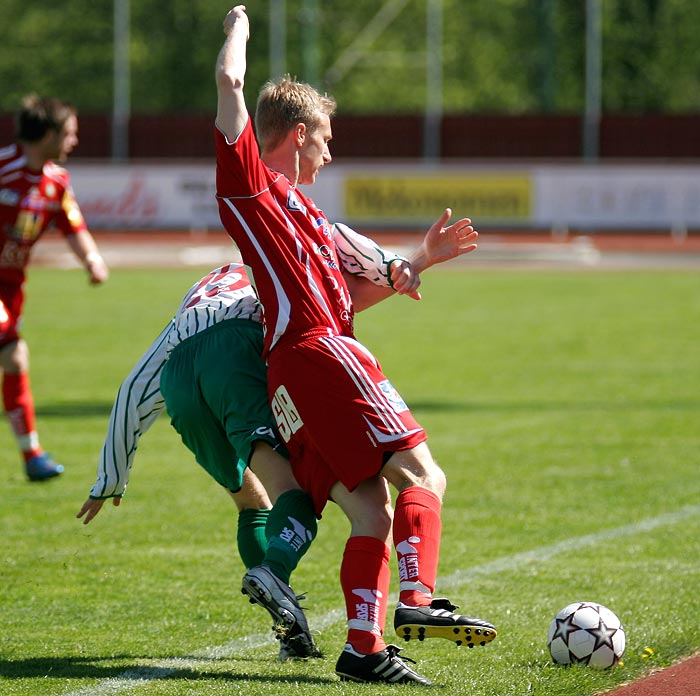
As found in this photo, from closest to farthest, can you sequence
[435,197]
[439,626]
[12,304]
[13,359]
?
[439,626]
[13,359]
[12,304]
[435,197]

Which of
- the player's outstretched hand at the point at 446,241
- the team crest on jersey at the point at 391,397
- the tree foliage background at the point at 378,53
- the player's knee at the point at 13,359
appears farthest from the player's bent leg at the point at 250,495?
the tree foliage background at the point at 378,53

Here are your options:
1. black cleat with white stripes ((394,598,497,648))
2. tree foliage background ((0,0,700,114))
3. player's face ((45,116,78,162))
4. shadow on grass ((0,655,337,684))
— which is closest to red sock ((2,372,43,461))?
player's face ((45,116,78,162))

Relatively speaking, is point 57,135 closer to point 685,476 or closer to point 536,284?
point 685,476

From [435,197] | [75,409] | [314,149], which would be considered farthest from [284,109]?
[435,197]

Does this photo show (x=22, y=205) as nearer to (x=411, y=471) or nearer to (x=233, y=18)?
(x=233, y=18)

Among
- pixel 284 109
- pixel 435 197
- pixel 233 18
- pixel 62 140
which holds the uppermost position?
pixel 233 18

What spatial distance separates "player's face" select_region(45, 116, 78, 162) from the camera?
8.41 meters

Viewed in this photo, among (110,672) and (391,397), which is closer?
(391,397)

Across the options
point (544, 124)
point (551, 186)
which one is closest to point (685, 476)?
point (551, 186)

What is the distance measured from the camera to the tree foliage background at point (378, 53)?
160 ft

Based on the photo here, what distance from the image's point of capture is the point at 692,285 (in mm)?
22562

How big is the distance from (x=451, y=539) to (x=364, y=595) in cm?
254

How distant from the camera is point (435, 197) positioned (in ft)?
103

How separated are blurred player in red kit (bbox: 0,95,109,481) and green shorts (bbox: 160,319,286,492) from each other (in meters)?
3.91
